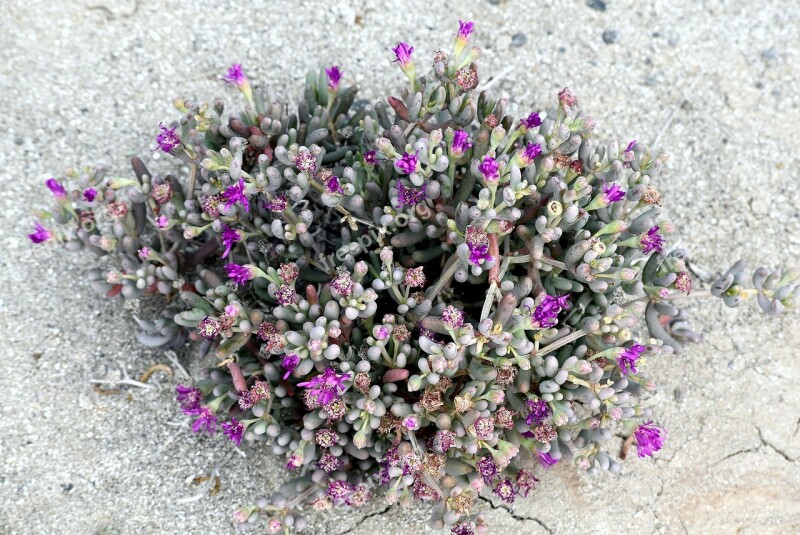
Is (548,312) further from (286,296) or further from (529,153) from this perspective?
(286,296)

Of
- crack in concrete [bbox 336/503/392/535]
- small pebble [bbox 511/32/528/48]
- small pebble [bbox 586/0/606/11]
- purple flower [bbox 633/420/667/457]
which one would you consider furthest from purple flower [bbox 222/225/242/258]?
small pebble [bbox 586/0/606/11]

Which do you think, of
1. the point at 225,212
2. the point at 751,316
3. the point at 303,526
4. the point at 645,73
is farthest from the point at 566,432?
the point at 645,73

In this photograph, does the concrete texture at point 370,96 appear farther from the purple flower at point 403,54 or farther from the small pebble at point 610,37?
the purple flower at point 403,54

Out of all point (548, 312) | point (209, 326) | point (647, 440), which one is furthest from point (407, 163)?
point (647, 440)

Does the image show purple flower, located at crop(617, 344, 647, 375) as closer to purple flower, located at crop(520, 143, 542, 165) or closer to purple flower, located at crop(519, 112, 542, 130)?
purple flower, located at crop(520, 143, 542, 165)

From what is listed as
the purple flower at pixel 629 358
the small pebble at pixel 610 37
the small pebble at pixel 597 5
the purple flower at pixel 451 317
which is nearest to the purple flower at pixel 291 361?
the purple flower at pixel 451 317
